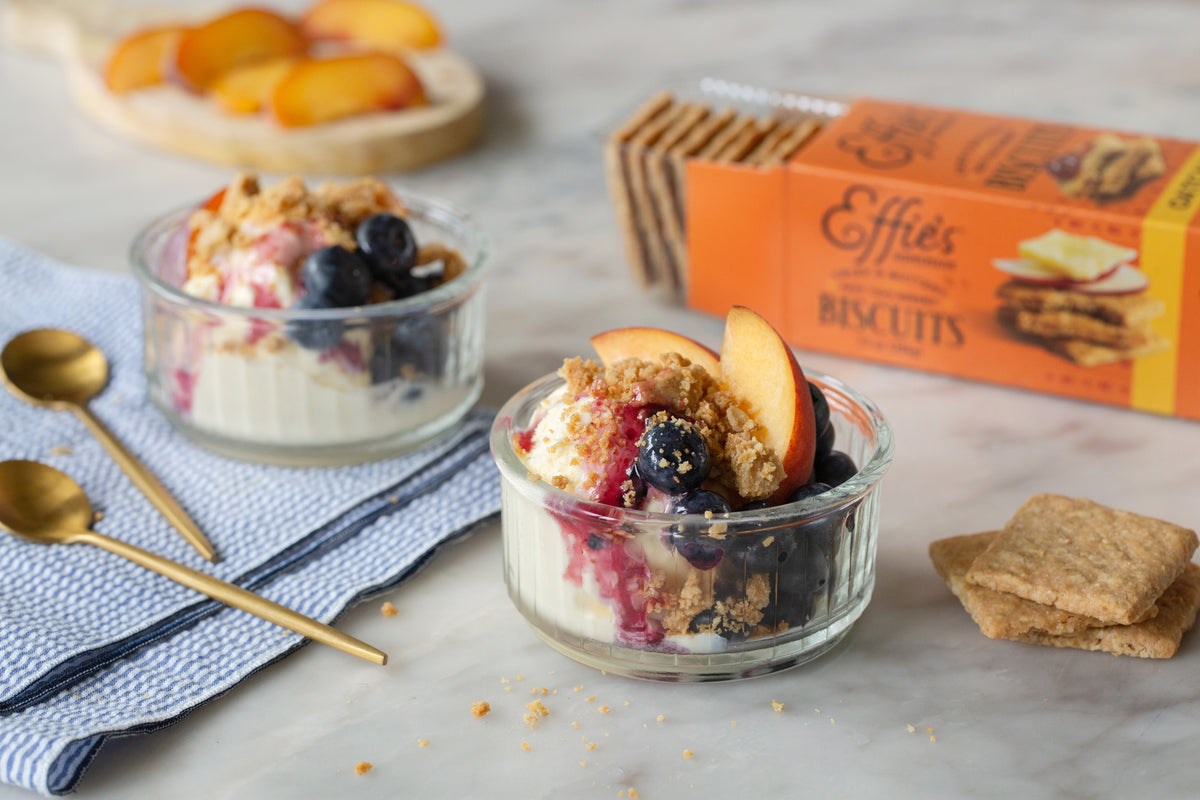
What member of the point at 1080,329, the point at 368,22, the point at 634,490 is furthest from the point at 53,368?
the point at 1080,329

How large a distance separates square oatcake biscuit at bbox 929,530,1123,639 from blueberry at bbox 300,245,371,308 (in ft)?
2.01

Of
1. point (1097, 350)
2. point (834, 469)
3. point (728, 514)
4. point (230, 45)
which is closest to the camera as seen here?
point (728, 514)

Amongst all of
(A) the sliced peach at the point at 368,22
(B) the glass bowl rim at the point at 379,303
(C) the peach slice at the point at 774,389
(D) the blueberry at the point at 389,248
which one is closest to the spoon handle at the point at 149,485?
(B) the glass bowl rim at the point at 379,303

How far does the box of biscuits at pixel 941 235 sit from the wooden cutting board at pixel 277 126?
1.74 ft

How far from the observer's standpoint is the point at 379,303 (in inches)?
53.9

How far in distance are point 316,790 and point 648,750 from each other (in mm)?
243

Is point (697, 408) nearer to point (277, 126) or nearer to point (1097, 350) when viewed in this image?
point (1097, 350)

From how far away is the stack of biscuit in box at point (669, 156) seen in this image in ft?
5.24

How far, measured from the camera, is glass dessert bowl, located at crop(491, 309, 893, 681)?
971 millimetres

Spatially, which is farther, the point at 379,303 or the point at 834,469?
the point at 379,303

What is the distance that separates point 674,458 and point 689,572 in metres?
0.09

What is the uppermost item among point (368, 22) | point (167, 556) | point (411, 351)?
point (368, 22)

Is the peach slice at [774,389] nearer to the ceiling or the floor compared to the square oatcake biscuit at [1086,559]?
nearer to the ceiling

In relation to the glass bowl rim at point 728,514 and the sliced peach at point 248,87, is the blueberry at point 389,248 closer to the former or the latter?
the glass bowl rim at point 728,514
